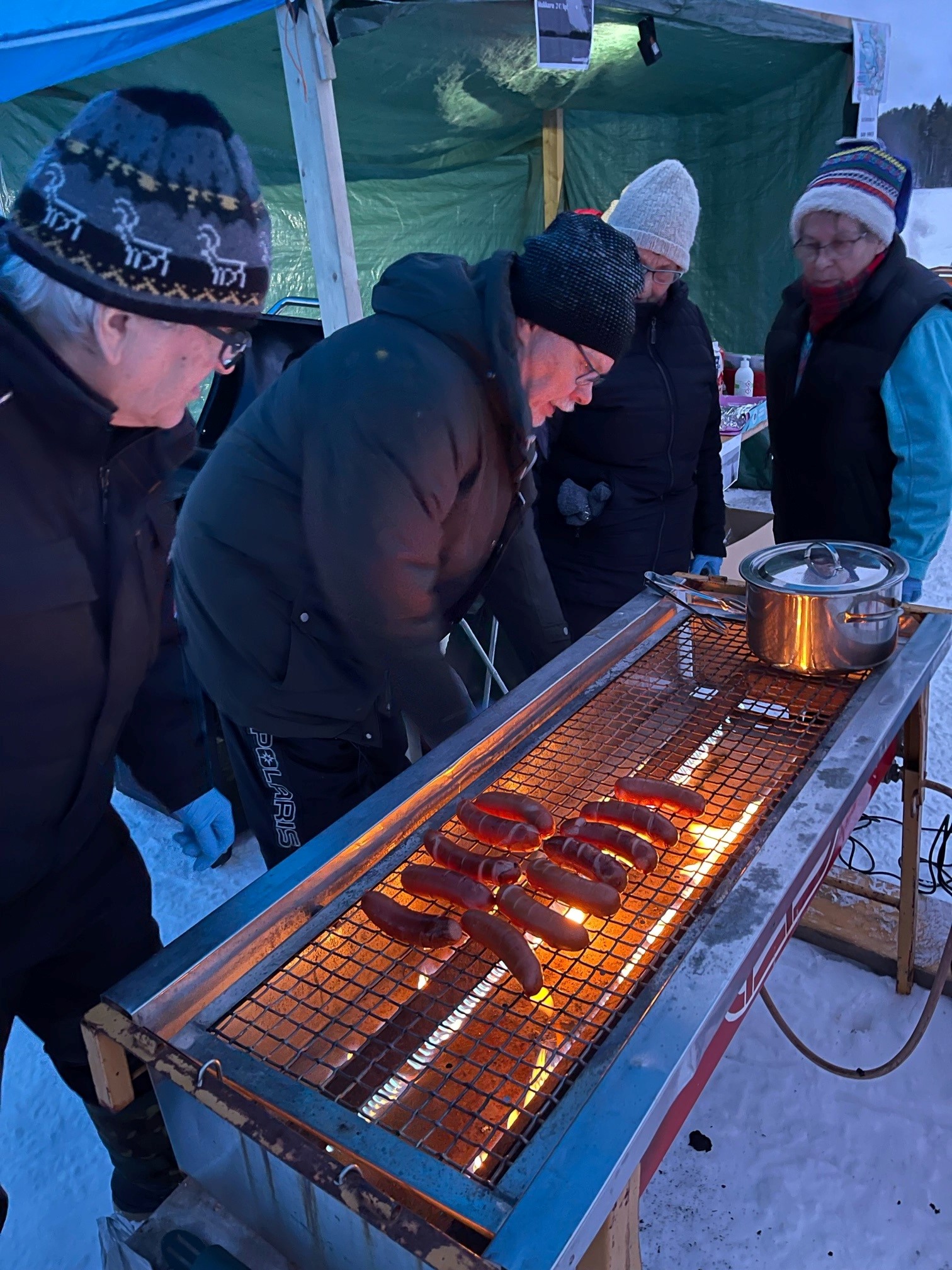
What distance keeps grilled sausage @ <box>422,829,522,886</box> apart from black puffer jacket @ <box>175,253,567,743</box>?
60cm

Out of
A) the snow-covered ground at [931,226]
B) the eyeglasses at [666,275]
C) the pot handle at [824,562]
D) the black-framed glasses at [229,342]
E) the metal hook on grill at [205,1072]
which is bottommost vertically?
the metal hook on grill at [205,1072]

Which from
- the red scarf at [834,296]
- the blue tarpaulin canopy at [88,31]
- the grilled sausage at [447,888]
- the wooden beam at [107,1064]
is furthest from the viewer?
the blue tarpaulin canopy at [88,31]

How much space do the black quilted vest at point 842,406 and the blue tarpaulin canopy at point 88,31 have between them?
2.78 m

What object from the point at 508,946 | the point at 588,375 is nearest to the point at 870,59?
the point at 588,375

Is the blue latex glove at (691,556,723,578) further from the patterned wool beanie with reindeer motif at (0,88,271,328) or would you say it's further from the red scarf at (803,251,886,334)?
the patterned wool beanie with reindeer motif at (0,88,271,328)

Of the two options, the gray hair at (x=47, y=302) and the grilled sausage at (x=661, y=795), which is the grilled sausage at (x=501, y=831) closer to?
the grilled sausage at (x=661, y=795)

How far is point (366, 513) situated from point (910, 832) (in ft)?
6.66

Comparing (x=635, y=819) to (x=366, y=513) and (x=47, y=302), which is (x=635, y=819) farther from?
(x=47, y=302)

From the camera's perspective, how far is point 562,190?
8625 mm

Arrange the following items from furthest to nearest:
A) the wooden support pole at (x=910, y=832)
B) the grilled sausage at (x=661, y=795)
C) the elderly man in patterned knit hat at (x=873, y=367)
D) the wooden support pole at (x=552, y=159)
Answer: the wooden support pole at (x=552, y=159) → the elderly man in patterned knit hat at (x=873, y=367) → the wooden support pole at (x=910, y=832) → the grilled sausage at (x=661, y=795)

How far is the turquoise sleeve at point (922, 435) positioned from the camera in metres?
3.11

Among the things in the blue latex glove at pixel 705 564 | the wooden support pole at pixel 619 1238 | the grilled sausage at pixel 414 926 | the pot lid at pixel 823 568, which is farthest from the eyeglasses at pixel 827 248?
the wooden support pole at pixel 619 1238

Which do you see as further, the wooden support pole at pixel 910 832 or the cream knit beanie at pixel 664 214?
the cream knit beanie at pixel 664 214

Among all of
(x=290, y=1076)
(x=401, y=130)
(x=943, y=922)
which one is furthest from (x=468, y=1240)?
(x=401, y=130)
